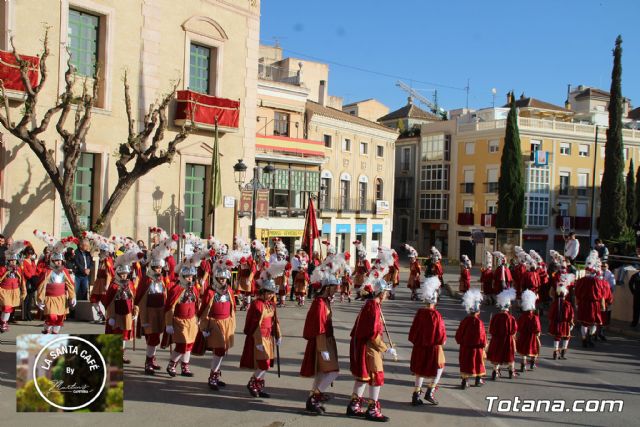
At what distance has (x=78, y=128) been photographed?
16.1m

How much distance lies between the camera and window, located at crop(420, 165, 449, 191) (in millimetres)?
52969

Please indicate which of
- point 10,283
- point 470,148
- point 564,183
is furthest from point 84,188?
point 564,183

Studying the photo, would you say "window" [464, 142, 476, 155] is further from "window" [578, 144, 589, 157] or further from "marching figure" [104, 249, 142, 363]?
"marching figure" [104, 249, 142, 363]

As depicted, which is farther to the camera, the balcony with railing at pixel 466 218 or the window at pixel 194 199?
the balcony with railing at pixel 466 218

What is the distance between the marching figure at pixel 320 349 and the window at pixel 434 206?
4540 centimetres

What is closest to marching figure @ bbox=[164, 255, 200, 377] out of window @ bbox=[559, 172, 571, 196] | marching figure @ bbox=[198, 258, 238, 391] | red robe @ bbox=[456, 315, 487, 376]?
marching figure @ bbox=[198, 258, 238, 391]

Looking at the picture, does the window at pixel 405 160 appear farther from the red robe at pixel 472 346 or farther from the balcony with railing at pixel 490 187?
the red robe at pixel 472 346

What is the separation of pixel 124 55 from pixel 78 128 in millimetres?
4870

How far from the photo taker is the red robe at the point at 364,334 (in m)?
8.44

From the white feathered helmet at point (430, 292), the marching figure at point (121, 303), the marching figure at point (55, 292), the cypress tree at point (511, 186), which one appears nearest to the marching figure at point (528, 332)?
the white feathered helmet at point (430, 292)

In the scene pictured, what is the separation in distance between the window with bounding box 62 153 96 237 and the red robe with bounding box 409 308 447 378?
13017mm

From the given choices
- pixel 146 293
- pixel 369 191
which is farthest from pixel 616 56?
pixel 146 293

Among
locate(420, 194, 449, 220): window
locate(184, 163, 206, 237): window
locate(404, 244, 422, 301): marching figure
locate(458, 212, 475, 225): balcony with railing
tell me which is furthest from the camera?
locate(420, 194, 449, 220): window

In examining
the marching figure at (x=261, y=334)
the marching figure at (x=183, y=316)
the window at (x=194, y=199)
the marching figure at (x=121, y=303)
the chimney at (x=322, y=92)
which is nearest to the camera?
the marching figure at (x=261, y=334)
